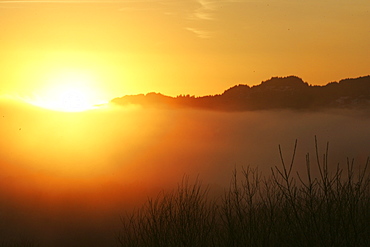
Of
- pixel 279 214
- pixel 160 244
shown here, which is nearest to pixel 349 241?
pixel 279 214

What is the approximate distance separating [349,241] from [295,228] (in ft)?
8.32

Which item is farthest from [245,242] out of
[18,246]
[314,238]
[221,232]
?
[18,246]

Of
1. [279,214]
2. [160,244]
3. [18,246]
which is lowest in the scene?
[18,246]

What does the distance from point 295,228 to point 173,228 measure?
37.4 ft

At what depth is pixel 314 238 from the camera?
27750mm

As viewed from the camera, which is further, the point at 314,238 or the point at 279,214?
the point at 279,214

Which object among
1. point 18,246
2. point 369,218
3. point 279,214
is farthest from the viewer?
point 18,246

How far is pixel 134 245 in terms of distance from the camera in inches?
1534

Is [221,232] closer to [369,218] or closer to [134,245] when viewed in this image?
[134,245]

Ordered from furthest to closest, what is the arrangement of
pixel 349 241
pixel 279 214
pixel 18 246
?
pixel 18 246 < pixel 279 214 < pixel 349 241

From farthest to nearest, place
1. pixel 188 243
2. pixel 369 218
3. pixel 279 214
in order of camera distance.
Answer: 1. pixel 188 243
2. pixel 279 214
3. pixel 369 218

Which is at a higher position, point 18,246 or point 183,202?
point 183,202

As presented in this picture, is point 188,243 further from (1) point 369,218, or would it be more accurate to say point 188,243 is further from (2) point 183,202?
(1) point 369,218

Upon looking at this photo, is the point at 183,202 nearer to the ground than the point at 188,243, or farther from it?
farther from it
